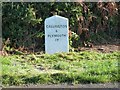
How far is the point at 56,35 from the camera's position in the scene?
7.91 metres

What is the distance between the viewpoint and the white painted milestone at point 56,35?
7.88 meters

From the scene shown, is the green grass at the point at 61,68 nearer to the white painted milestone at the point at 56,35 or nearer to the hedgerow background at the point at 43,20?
the white painted milestone at the point at 56,35

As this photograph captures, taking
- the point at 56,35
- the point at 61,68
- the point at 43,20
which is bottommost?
the point at 61,68

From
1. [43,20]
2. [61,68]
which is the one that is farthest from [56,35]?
[61,68]

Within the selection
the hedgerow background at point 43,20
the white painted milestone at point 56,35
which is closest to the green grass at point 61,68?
the white painted milestone at point 56,35

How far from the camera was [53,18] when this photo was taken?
7.88 meters

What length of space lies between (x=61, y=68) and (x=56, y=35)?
1546 millimetres

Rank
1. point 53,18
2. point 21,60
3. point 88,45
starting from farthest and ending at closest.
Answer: point 88,45 → point 53,18 → point 21,60

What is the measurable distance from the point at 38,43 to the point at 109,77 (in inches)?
104

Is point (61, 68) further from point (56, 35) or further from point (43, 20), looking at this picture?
point (43, 20)

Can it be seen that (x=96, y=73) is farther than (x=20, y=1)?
No

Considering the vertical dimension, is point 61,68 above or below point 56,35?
below

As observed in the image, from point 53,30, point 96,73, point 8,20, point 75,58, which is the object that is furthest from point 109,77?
point 8,20

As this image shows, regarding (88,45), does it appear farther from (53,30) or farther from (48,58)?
(48,58)
